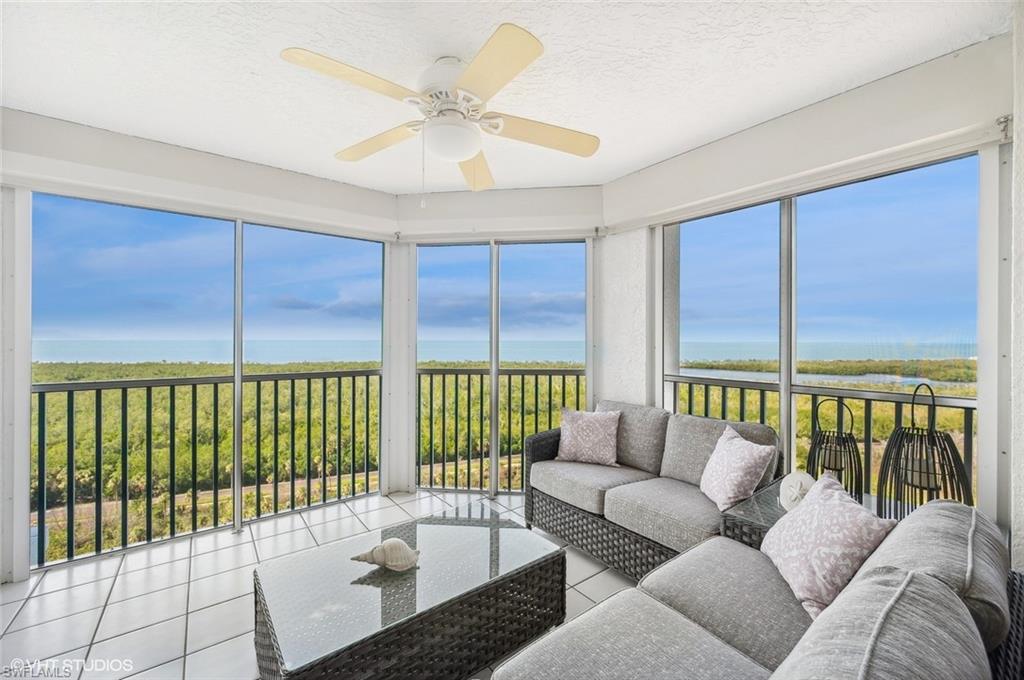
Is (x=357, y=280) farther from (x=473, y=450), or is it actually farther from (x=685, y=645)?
(x=685, y=645)

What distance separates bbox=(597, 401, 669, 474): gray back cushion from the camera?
2.91 m

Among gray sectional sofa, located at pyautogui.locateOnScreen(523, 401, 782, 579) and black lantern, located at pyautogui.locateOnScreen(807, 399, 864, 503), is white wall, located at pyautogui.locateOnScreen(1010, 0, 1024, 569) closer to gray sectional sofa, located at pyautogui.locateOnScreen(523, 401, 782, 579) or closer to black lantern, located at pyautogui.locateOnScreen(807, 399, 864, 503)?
black lantern, located at pyautogui.locateOnScreen(807, 399, 864, 503)

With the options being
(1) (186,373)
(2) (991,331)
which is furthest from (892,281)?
(1) (186,373)

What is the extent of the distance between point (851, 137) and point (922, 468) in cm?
164

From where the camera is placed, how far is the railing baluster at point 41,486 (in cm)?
256

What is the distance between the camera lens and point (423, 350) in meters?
3.92

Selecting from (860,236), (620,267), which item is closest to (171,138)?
(620,267)

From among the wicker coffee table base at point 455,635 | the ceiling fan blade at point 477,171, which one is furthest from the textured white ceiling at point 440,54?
the wicker coffee table base at point 455,635

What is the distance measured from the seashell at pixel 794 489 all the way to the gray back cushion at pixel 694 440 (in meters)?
0.53

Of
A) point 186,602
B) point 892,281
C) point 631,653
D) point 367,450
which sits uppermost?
point 892,281

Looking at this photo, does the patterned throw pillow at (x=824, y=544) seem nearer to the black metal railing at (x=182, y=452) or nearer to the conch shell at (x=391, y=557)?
the conch shell at (x=391, y=557)

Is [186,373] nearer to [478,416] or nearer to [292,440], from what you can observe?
[292,440]

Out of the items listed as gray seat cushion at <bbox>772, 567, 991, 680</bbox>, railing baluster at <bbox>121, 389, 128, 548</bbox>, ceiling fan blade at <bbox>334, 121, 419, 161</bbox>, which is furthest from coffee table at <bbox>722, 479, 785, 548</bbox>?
railing baluster at <bbox>121, 389, 128, 548</bbox>

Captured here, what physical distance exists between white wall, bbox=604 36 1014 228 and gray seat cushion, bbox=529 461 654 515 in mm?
1857
